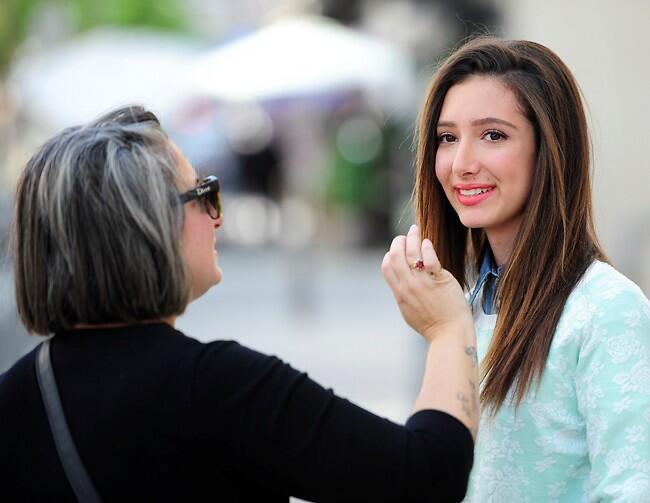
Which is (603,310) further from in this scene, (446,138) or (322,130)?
(322,130)

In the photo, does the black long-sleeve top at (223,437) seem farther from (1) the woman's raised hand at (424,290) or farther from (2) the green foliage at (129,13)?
(2) the green foliage at (129,13)

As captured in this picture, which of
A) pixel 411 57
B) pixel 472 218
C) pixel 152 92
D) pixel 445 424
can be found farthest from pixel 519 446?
pixel 411 57

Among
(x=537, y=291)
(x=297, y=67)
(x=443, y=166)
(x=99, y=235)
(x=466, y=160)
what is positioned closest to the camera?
(x=99, y=235)

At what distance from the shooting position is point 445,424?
2.09 meters

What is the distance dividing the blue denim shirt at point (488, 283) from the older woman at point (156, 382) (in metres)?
0.45

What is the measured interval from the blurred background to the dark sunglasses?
0.39 meters

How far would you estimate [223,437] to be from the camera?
2020mm

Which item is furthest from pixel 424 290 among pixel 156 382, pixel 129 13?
pixel 129 13

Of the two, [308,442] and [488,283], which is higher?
[488,283]

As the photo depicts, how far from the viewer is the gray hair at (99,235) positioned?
2.12m

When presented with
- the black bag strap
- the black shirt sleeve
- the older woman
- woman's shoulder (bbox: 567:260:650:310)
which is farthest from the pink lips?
the black bag strap

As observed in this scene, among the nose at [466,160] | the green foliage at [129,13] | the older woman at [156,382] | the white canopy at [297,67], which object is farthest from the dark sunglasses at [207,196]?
the green foliage at [129,13]

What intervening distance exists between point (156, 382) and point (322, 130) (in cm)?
1961

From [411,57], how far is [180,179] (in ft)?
46.8
